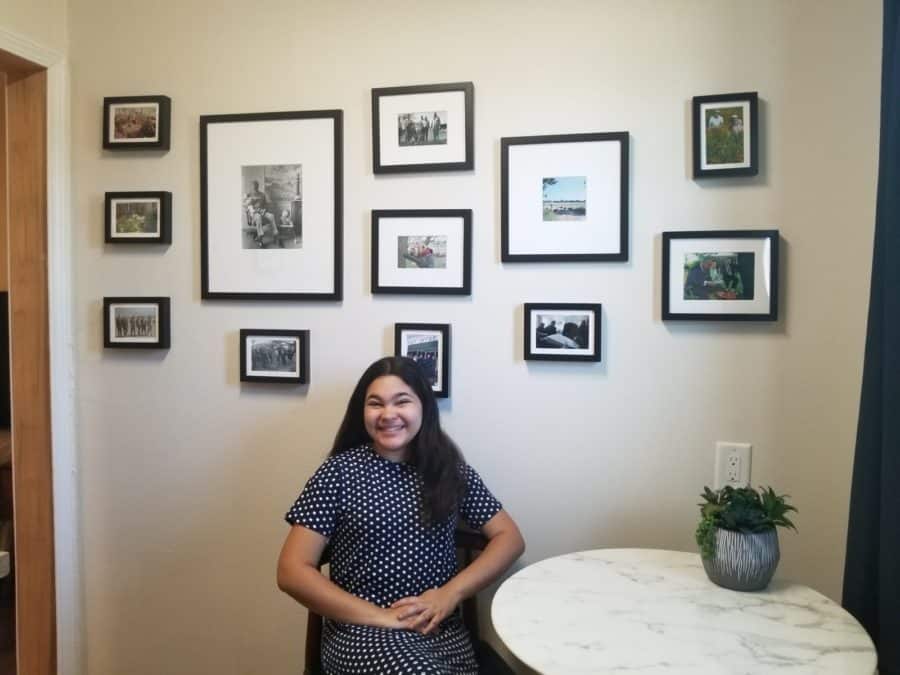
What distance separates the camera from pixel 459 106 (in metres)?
1.84

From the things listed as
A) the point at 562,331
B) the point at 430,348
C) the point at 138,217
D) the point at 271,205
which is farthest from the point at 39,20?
the point at 562,331

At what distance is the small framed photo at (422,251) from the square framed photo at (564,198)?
0.38 ft

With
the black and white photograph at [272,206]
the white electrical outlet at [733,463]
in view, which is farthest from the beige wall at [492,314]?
the black and white photograph at [272,206]

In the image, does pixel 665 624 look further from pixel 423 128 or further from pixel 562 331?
pixel 423 128

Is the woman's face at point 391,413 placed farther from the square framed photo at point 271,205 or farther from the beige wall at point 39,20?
the beige wall at point 39,20

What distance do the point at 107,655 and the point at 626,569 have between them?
1.62 metres

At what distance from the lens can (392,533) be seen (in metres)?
1.59

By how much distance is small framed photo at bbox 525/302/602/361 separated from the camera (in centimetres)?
179

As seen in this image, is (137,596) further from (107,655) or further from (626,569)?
(626,569)

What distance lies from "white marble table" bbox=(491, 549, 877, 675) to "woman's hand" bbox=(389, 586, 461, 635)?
16 centimetres

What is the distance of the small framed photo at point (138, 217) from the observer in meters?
2.01

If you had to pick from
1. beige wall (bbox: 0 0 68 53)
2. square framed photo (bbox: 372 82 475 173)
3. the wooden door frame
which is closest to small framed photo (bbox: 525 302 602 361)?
square framed photo (bbox: 372 82 475 173)

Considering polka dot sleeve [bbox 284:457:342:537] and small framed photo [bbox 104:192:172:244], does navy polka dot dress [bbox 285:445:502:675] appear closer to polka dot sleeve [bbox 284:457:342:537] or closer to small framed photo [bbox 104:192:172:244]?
polka dot sleeve [bbox 284:457:342:537]

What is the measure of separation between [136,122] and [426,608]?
156 centimetres
